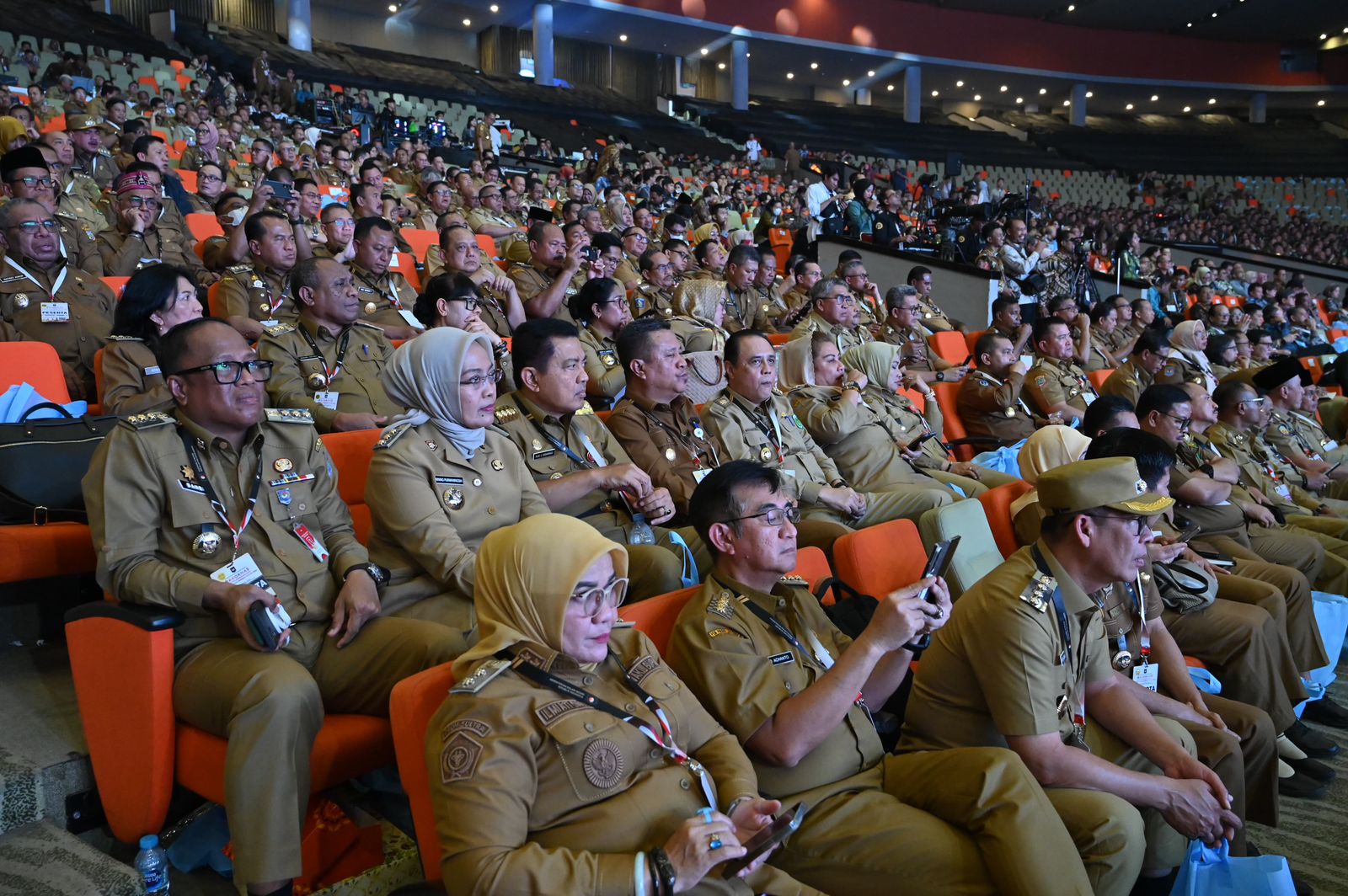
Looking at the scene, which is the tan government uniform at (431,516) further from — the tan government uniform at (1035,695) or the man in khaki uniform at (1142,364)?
the man in khaki uniform at (1142,364)

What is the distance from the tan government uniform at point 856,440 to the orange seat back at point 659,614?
6.07ft

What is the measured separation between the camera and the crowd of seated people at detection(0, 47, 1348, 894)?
4.93ft

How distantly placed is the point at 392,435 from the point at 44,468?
102 cm

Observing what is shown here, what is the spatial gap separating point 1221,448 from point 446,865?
4199mm

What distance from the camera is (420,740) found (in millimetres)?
1558

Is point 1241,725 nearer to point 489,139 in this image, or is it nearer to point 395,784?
point 395,784

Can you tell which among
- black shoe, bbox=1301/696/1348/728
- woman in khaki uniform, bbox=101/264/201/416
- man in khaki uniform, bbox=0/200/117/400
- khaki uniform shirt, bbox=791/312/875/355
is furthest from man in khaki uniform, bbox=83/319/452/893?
khaki uniform shirt, bbox=791/312/875/355

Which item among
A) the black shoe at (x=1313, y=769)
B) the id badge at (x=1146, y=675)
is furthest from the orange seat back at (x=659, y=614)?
the black shoe at (x=1313, y=769)

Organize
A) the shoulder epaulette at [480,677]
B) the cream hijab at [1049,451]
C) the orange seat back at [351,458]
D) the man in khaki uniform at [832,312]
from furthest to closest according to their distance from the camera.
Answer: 1. the man in khaki uniform at [832,312]
2. the cream hijab at [1049,451]
3. the orange seat back at [351,458]
4. the shoulder epaulette at [480,677]

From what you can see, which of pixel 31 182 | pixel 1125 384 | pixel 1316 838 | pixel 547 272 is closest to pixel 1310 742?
pixel 1316 838

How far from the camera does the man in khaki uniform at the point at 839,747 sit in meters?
1.61

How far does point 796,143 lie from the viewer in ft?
66.6

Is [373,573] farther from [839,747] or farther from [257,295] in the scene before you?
[257,295]

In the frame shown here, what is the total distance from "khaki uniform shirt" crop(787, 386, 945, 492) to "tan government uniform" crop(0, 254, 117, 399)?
2.72 metres
